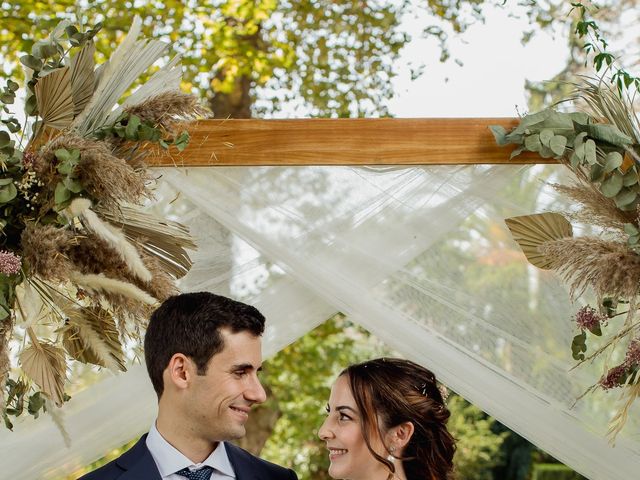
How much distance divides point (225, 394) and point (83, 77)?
1.01 metres

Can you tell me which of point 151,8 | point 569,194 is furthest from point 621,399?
point 151,8

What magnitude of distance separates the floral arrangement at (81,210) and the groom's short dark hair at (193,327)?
0.28 ft

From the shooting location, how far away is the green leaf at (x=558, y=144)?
2.96m

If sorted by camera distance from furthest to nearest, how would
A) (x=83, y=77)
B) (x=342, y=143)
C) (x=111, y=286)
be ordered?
(x=342, y=143)
(x=83, y=77)
(x=111, y=286)

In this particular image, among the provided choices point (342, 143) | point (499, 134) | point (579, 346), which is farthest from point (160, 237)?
point (579, 346)

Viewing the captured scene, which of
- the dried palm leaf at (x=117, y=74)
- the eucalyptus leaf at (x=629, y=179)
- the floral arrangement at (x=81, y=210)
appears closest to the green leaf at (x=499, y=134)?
the eucalyptus leaf at (x=629, y=179)

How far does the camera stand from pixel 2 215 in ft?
9.23

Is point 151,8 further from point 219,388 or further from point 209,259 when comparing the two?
point 219,388

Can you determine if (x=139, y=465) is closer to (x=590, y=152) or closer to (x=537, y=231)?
(x=537, y=231)

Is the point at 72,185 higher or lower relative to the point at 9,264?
higher

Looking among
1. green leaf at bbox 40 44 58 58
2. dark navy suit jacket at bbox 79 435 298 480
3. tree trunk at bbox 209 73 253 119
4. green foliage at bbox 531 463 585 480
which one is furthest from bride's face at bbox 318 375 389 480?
green foliage at bbox 531 463 585 480

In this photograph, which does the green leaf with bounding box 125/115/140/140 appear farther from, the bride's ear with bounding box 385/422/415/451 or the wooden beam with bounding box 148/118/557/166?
the bride's ear with bounding box 385/422/415/451

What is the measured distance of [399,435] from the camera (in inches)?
119

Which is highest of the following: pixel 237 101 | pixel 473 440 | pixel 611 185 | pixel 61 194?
pixel 61 194
